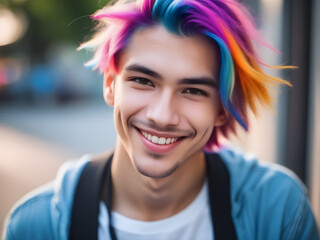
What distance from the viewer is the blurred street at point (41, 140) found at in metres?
5.03

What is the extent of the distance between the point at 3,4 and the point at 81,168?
53.5 ft

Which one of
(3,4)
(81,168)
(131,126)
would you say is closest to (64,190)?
(81,168)

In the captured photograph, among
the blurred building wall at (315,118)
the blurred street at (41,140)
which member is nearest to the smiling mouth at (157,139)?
the blurred building wall at (315,118)

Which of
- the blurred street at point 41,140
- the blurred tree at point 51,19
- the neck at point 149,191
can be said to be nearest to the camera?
the neck at point 149,191

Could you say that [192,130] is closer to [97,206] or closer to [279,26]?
[97,206]

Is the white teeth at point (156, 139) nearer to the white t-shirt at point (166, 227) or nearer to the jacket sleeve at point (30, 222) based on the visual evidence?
the white t-shirt at point (166, 227)

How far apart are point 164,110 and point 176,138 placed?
0.18 m

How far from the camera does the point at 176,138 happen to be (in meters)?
1.57

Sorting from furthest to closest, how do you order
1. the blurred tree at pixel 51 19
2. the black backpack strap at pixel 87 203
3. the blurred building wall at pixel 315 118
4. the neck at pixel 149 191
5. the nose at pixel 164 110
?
1. the blurred tree at pixel 51 19
2. the blurred building wall at pixel 315 118
3. the neck at pixel 149 191
4. the black backpack strap at pixel 87 203
5. the nose at pixel 164 110

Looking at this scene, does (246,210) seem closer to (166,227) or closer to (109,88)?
(166,227)

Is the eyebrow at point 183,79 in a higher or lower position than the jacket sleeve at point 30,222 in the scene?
higher

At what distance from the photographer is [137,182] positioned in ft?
5.67

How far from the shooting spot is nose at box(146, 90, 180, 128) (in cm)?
146

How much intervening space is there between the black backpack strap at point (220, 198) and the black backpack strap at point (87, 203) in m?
0.60
